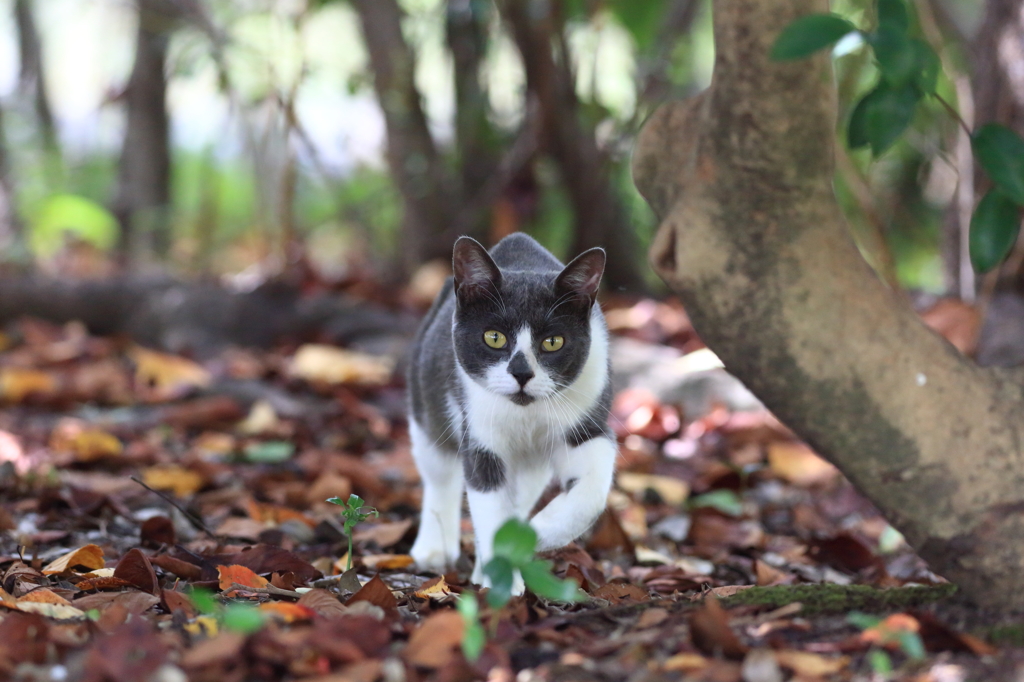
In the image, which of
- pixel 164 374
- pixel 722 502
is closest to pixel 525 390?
pixel 722 502

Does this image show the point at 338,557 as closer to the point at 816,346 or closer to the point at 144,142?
the point at 816,346

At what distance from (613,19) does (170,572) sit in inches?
270

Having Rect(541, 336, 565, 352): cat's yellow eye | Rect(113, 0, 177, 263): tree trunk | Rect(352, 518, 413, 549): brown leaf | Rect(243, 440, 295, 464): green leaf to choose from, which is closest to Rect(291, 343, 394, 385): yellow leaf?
Rect(243, 440, 295, 464): green leaf

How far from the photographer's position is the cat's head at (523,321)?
9.59 ft

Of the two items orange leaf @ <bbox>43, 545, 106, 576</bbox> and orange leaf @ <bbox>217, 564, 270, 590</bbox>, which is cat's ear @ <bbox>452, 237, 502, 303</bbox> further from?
orange leaf @ <bbox>43, 545, 106, 576</bbox>

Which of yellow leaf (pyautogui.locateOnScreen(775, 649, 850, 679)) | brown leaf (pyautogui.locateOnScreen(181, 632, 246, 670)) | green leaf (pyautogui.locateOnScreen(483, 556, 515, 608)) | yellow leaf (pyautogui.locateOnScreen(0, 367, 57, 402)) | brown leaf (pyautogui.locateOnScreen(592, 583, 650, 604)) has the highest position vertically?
green leaf (pyautogui.locateOnScreen(483, 556, 515, 608))

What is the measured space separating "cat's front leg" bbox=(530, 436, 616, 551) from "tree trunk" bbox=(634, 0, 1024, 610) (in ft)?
2.12

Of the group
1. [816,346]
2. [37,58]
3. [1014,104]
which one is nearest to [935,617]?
[816,346]

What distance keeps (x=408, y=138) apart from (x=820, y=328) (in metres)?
5.42

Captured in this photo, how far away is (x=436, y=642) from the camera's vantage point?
6.23 ft

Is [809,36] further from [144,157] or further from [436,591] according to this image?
[144,157]

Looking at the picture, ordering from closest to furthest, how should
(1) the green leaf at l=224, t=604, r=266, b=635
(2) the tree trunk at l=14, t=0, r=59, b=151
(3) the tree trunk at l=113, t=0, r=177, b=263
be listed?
(1) the green leaf at l=224, t=604, r=266, b=635, (3) the tree trunk at l=113, t=0, r=177, b=263, (2) the tree trunk at l=14, t=0, r=59, b=151

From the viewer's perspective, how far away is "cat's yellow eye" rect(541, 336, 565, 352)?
9.77ft

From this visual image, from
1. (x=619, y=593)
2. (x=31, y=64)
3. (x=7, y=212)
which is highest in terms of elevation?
(x=31, y=64)
